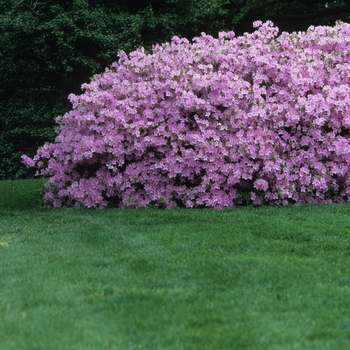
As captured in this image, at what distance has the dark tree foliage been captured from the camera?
14.4 meters

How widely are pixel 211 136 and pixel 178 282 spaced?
12.4ft

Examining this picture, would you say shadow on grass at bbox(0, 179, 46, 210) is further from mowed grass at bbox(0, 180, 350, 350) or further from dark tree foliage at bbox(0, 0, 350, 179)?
dark tree foliage at bbox(0, 0, 350, 179)

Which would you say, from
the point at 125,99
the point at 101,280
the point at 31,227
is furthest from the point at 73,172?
the point at 101,280

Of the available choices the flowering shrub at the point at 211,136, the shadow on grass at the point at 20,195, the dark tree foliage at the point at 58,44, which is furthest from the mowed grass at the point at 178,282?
the dark tree foliage at the point at 58,44

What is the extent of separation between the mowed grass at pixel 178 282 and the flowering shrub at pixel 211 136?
2.90ft

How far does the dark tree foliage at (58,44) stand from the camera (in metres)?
14.4

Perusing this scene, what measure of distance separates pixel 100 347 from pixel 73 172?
5.54 meters

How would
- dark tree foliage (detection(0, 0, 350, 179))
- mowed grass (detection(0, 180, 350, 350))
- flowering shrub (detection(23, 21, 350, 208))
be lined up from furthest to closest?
dark tree foliage (detection(0, 0, 350, 179))
flowering shrub (detection(23, 21, 350, 208))
mowed grass (detection(0, 180, 350, 350))

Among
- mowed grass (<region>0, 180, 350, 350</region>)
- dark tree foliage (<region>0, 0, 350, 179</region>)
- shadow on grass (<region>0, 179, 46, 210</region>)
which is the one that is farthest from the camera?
dark tree foliage (<region>0, 0, 350, 179</region>)

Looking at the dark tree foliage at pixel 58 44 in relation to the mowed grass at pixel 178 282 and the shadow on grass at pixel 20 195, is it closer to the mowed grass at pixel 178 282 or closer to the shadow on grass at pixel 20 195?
the shadow on grass at pixel 20 195

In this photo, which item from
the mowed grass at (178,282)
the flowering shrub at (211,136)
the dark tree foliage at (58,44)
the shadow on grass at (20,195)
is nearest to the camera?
the mowed grass at (178,282)

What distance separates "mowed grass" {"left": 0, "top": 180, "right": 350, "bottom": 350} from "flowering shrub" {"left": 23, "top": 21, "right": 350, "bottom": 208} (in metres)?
0.88

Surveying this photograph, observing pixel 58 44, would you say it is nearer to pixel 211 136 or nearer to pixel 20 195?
pixel 20 195

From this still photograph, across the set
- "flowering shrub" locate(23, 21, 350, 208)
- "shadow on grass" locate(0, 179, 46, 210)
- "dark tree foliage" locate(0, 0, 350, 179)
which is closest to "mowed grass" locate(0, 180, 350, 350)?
"flowering shrub" locate(23, 21, 350, 208)
